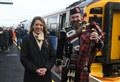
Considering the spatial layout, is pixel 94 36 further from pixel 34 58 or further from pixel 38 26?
pixel 34 58

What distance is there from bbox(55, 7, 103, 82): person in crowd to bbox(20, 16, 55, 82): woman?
0.96ft

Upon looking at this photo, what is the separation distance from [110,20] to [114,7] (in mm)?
451

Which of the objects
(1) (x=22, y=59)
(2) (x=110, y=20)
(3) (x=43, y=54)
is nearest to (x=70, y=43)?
(3) (x=43, y=54)

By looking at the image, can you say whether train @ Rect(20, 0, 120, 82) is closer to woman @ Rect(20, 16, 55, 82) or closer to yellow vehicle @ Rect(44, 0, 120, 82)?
yellow vehicle @ Rect(44, 0, 120, 82)

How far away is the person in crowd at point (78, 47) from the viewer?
4.95 m

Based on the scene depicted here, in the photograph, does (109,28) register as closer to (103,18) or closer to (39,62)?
(103,18)

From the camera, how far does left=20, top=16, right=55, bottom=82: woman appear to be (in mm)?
5016

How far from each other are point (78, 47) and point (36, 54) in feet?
2.19

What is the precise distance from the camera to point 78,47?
502 centimetres

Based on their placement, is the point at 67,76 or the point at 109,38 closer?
the point at 67,76

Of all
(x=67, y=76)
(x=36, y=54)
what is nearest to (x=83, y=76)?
(x=67, y=76)

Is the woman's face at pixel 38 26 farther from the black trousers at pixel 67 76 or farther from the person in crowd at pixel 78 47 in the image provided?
the black trousers at pixel 67 76

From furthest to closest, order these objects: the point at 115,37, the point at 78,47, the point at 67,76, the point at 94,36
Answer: the point at 115,37
the point at 67,76
the point at 78,47
the point at 94,36

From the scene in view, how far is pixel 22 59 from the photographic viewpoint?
5.05 m
